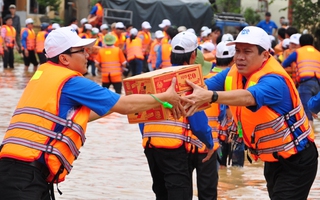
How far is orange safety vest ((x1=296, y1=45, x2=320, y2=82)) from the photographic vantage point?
15.4 meters

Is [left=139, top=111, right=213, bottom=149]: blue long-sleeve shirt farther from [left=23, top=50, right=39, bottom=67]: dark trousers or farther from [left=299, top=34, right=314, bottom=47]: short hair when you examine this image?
[left=23, top=50, right=39, bottom=67]: dark trousers

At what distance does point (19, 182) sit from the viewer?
569 cm

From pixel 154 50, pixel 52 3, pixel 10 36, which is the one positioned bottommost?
pixel 52 3

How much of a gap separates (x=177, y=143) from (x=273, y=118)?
1190 millimetres

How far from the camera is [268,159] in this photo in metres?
6.83

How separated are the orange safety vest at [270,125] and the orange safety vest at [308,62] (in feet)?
28.6

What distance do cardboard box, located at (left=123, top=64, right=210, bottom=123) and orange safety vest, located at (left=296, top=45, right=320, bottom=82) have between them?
358 inches

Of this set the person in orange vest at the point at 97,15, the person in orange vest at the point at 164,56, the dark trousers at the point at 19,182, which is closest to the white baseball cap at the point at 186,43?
the dark trousers at the point at 19,182

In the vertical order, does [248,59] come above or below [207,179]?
above

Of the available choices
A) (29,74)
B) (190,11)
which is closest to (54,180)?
(29,74)

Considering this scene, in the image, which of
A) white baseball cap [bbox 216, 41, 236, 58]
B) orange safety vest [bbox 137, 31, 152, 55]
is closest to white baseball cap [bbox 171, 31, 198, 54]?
white baseball cap [bbox 216, 41, 236, 58]

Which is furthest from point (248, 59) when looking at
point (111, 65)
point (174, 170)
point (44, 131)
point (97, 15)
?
point (97, 15)

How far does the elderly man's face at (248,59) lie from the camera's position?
6.63 m

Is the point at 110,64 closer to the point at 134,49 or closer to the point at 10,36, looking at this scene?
the point at 134,49
